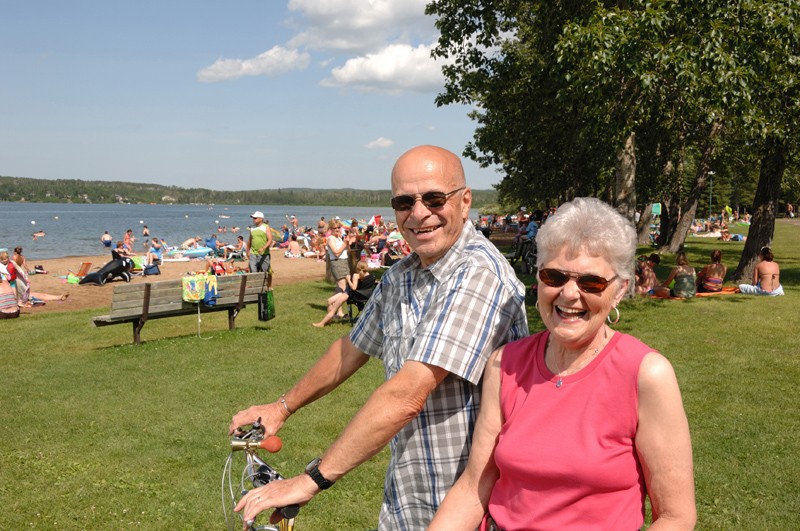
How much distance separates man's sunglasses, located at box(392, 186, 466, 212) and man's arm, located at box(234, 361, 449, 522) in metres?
0.51

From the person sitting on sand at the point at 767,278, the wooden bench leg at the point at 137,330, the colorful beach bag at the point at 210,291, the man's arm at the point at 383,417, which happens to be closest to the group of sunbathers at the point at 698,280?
the person sitting on sand at the point at 767,278

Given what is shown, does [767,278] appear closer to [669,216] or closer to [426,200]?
[426,200]

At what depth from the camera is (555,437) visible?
193 centimetres

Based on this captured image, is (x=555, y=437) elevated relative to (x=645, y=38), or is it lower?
lower

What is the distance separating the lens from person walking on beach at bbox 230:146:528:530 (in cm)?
204

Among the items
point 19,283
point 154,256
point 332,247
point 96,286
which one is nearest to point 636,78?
point 332,247

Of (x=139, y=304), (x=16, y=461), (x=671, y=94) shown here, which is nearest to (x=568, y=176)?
(x=671, y=94)

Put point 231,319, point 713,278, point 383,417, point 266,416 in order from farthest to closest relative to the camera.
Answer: point 713,278 → point 231,319 → point 266,416 → point 383,417

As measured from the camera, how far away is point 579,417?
1922 millimetres

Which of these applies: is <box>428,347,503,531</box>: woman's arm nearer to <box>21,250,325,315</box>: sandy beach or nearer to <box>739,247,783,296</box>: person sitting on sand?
<box>739,247,783,296</box>: person sitting on sand

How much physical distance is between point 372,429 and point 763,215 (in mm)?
17454

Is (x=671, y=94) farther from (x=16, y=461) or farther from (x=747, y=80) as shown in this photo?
(x=16, y=461)

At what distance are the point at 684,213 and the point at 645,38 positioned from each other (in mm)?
17129

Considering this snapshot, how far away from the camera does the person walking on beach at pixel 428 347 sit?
6.68ft
